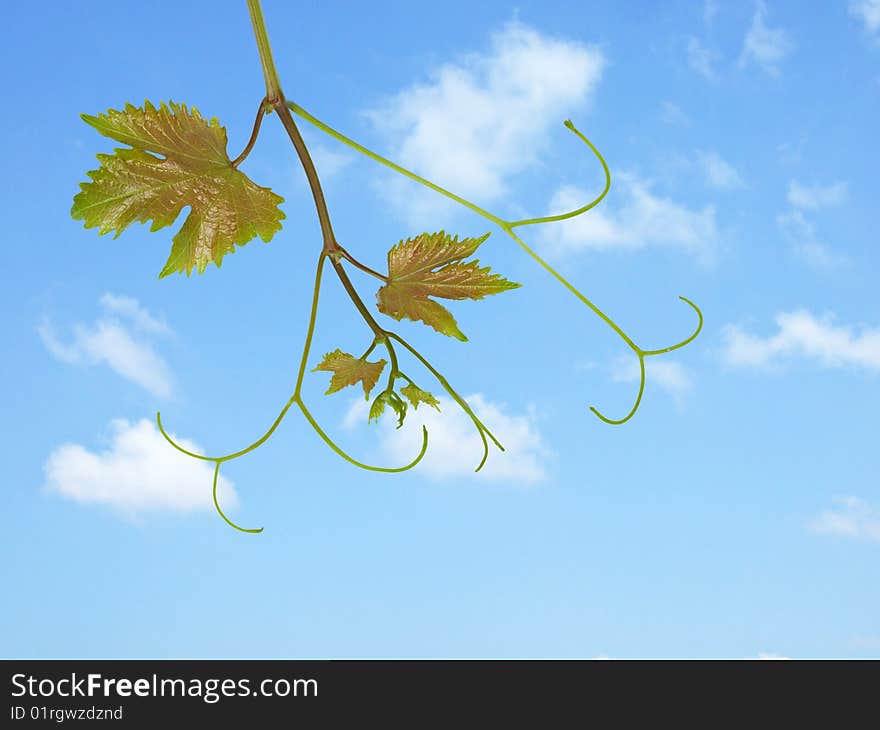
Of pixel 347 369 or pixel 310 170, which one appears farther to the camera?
pixel 347 369

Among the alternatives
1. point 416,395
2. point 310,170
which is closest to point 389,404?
point 416,395

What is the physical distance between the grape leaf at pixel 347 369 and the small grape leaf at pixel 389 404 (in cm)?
2

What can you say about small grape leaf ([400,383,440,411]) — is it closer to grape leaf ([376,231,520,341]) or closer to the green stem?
grape leaf ([376,231,520,341])

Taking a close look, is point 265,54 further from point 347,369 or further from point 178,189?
point 347,369

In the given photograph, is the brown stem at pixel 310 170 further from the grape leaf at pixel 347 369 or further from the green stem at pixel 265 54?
the grape leaf at pixel 347 369

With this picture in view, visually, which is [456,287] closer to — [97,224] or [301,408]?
[301,408]

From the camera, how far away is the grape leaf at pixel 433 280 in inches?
29.2

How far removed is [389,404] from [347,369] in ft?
0.16

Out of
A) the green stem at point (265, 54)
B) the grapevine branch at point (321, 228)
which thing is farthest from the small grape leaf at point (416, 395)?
the green stem at point (265, 54)

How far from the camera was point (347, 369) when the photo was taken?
0.78 metres

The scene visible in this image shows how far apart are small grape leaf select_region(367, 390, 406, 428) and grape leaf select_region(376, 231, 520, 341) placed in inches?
2.9

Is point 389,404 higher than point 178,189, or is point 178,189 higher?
point 178,189
